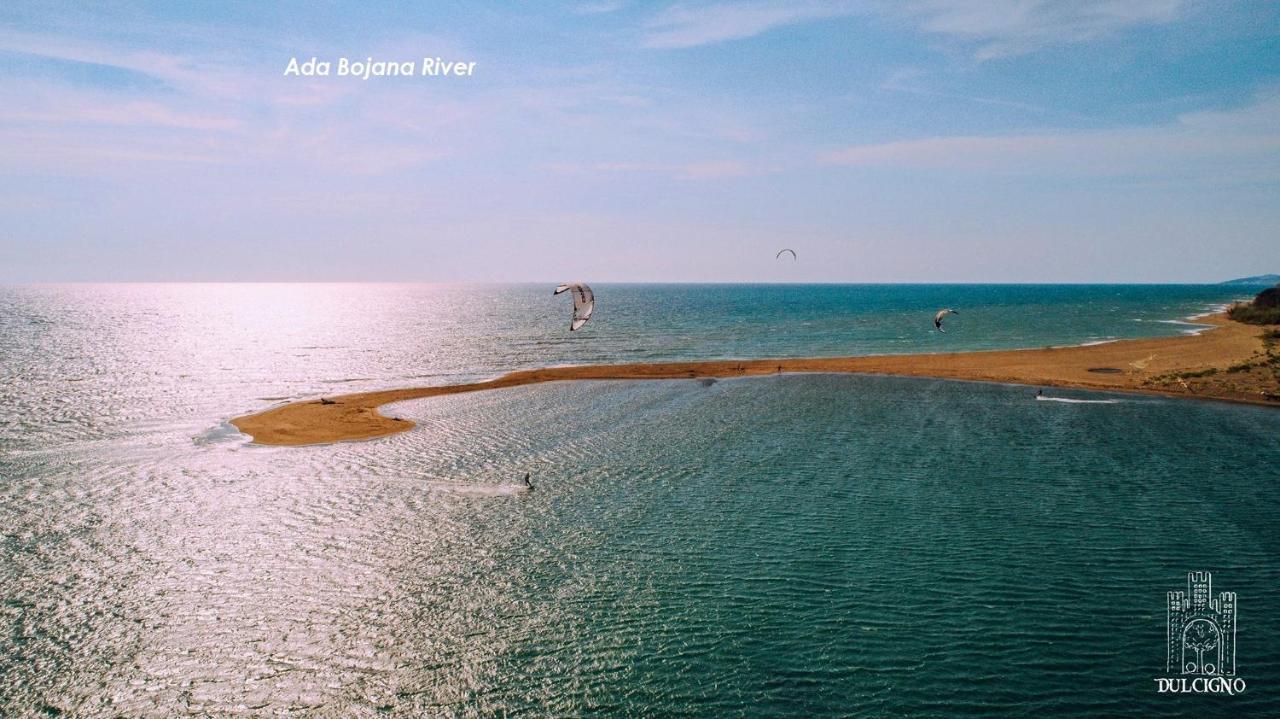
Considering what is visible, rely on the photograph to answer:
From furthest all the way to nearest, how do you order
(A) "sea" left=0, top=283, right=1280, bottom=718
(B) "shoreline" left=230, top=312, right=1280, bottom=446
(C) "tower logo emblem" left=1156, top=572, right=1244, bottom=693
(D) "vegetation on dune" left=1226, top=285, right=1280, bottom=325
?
(D) "vegetation on dune" left=1226, top=285, right=1280, bottom=325
(B) "shoreline" left=230, top=312, right=1280, bottom=446
(A) "sea" left=0, top=283, right=1280, bottom=718
(C) "tower logo emblem" left=1156, top=572, right=1244, bottom=693

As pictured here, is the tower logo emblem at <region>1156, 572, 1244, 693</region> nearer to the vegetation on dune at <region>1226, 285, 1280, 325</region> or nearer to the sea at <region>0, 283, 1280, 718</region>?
the sea at <region>0, 283, 1280, 718</region>

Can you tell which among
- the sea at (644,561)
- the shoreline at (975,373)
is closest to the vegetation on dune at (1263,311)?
the shoreline at (975,373)

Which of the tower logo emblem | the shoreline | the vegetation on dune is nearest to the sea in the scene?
the tower logo emblem

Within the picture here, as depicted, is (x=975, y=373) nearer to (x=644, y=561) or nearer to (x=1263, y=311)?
(x=644, y=561)

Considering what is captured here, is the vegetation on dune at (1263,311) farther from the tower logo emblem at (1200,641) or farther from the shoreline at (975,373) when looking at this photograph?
the tower logo emblem at (1200,641)

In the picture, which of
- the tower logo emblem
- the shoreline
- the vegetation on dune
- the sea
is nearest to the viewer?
the tower logo emblem

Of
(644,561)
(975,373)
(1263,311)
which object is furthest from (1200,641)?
(1263,311)
